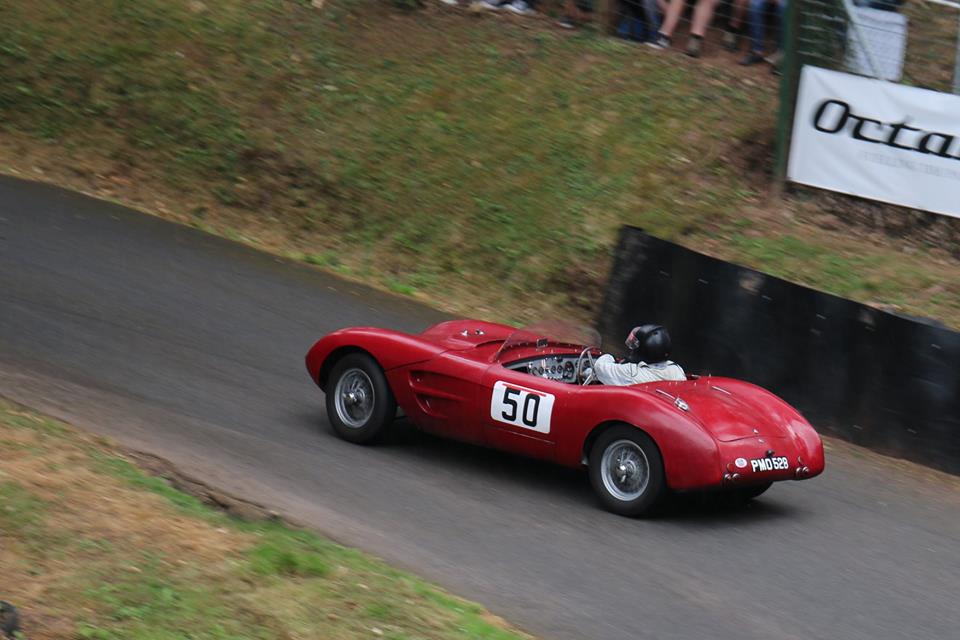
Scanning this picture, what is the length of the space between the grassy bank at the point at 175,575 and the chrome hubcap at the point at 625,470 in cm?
183

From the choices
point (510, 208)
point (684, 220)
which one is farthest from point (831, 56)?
point (510, 208)

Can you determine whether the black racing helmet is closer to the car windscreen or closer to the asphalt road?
the car windscreen

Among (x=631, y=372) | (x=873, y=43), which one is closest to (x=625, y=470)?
(x=631, y=372)

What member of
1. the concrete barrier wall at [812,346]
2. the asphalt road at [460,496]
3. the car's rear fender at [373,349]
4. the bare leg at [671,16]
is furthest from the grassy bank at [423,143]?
the car's rear fender at [373,349]

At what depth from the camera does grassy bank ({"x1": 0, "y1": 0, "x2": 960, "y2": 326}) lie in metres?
13.6

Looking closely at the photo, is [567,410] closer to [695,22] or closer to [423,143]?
[423,143]

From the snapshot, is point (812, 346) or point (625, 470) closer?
point (625, 470)

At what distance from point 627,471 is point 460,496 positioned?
1013 millimetres

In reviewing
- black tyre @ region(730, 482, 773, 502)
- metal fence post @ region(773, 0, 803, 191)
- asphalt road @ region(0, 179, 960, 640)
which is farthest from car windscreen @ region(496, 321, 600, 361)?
metal fence post @ region(773, 0, 803, 191)

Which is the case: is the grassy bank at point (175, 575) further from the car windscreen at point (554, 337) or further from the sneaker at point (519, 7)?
the sneaker at point (519, 7)

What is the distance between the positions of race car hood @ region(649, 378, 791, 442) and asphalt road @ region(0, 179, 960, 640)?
60 centimetres

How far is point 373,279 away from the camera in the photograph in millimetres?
13500

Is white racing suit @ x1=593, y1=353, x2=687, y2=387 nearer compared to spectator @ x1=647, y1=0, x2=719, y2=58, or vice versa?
white racing suit @ x1=593, y1=353, x2=687, y2=387

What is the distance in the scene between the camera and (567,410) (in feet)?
25.3
